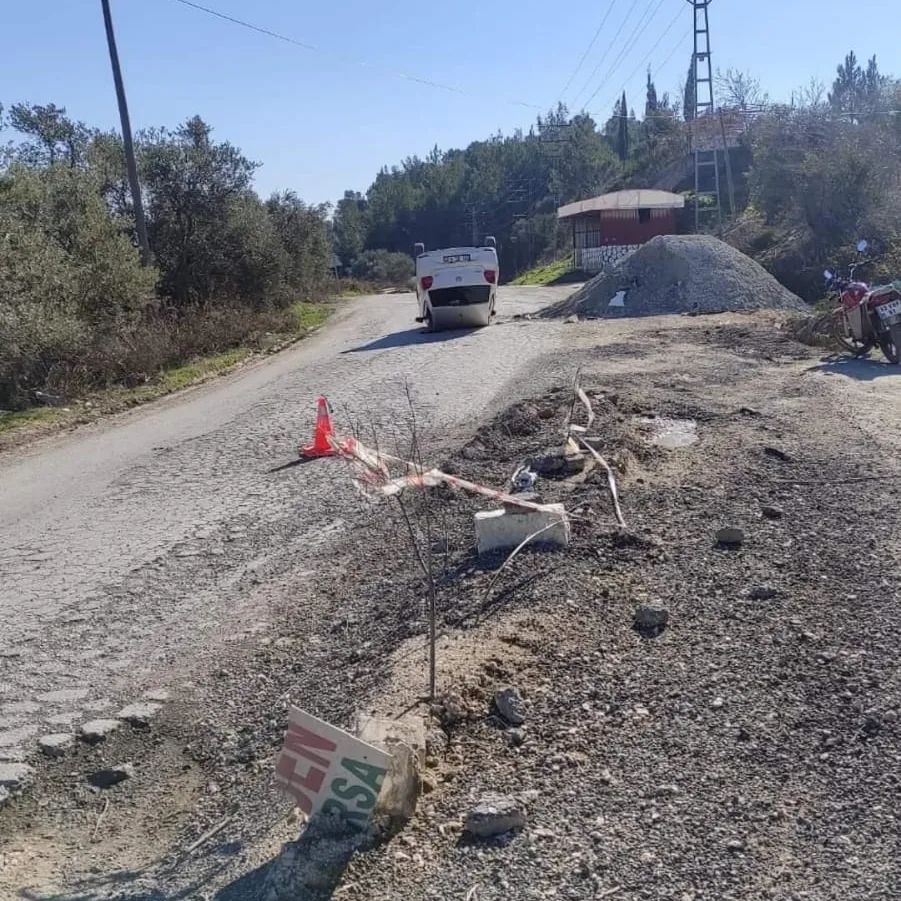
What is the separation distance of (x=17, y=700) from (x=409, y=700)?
2301mm

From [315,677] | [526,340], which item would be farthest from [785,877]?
[526,340]

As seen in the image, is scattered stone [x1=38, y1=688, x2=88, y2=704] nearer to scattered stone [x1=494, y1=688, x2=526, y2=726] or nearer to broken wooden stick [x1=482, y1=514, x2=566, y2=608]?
broken wooden stick [x1=482, y1=514, x2=566, y2=608]

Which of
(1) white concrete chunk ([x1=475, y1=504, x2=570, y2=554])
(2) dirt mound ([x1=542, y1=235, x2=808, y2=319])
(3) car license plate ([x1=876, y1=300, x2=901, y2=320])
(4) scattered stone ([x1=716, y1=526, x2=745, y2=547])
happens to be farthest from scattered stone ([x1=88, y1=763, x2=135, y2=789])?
(2) dirt mound ([x1=542, y1=235, x2=808, y2=319])

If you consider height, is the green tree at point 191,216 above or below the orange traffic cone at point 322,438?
above

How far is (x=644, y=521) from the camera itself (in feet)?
20.2

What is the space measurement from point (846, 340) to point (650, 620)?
34.6ft

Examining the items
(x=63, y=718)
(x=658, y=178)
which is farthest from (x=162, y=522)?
(x=658, y=178)

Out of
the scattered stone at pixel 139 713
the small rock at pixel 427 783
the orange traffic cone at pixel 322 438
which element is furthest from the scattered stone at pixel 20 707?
the orange traffic cone at pixel 322 438

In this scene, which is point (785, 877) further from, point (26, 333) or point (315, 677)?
point (26, 333)

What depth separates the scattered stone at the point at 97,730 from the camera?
4.69m

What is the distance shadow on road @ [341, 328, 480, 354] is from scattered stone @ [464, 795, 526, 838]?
56.6ft

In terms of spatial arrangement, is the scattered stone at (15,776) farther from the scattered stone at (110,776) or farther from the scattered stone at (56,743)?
the scattered stone at (110,776)

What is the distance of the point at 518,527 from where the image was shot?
5.79 m

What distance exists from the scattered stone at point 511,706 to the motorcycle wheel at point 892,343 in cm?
1039
